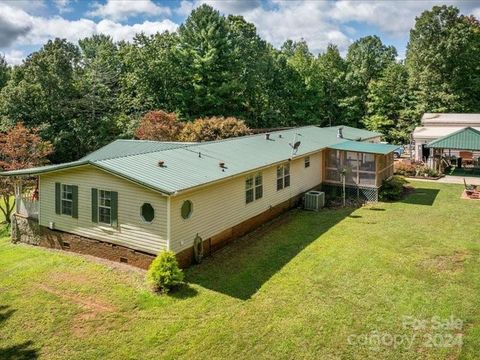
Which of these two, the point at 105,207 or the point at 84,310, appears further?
the point at 105,207

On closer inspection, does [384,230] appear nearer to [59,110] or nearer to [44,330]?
[44,330]

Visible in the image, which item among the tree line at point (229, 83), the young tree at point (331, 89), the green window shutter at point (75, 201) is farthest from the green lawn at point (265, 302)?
the young tree at point (331, 89)

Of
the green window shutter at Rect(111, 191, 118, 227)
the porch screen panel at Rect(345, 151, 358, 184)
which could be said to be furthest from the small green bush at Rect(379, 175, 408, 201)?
the green window shutter at Rect(111, 191, 118, 227)

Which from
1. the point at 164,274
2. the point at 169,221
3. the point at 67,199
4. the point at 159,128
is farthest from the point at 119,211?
the point at 159,128

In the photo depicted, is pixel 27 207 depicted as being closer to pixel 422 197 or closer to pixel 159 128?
pixel 159 128

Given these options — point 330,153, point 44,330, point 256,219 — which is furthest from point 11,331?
point 330,153

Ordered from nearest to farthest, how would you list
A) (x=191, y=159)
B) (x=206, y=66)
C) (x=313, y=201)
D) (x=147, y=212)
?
(x=147, y=212) < (x=191, y=159) < (x=313, y=201) < (x=206, y=66)

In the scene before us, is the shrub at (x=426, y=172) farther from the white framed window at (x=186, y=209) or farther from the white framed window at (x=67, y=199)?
the white framed window at (x=67, y=199)
